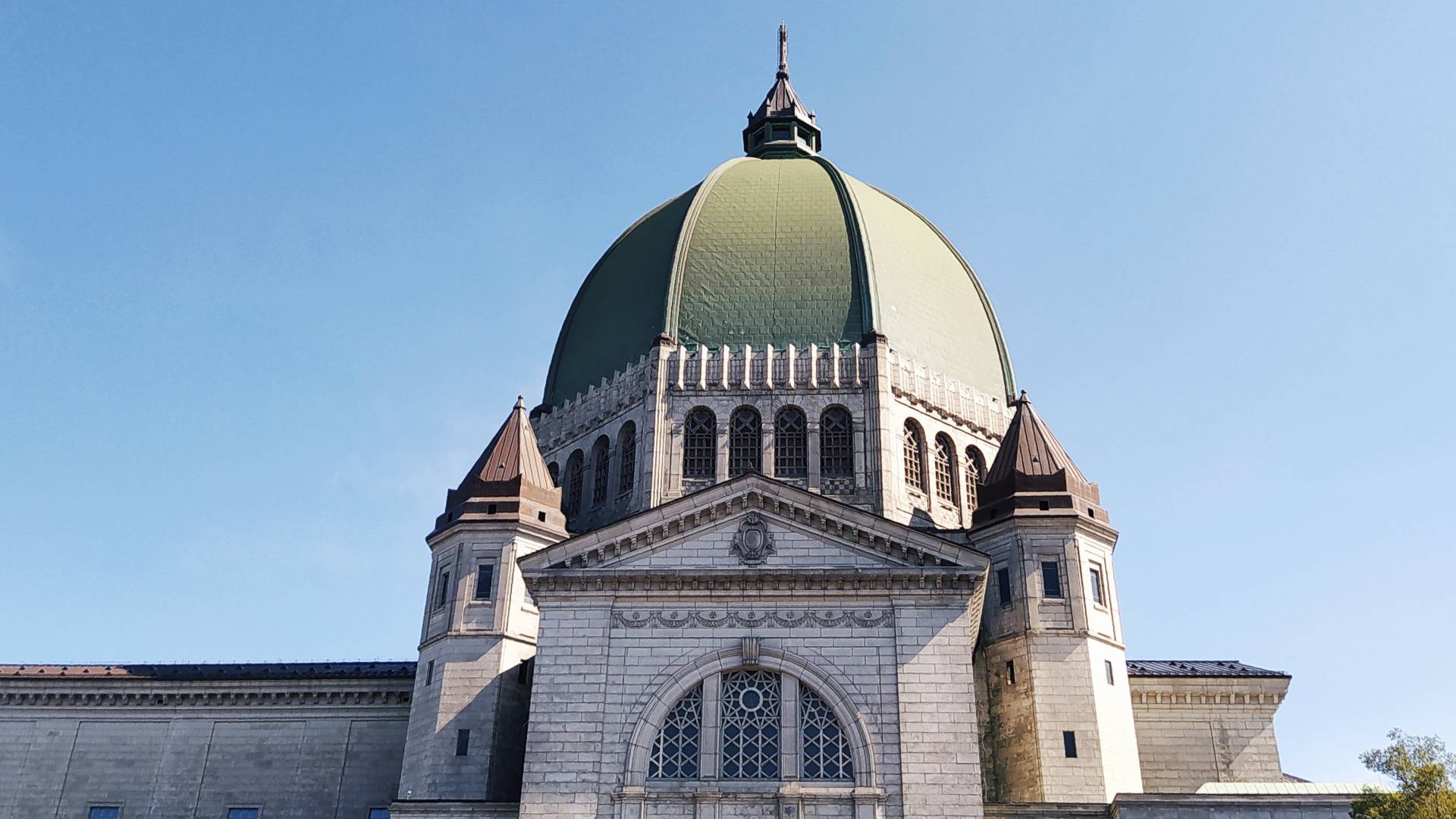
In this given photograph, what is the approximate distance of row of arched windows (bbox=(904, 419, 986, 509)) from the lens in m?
46.5

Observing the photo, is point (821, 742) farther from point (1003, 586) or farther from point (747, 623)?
point (1003, 586)

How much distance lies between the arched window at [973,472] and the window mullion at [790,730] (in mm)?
15501

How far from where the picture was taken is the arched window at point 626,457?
4694cm

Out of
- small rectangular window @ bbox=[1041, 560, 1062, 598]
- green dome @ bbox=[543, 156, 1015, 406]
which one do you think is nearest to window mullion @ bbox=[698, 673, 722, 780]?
small rectangular window @ bbox=[1041, 560, 1062, 598]

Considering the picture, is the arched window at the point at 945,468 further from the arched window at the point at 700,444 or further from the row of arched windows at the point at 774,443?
the arched window at the point at 700,444

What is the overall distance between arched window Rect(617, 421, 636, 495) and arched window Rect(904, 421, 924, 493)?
935 centimetres

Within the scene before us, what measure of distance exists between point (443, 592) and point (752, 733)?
1261 cm

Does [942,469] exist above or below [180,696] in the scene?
above

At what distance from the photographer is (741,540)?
35219mm

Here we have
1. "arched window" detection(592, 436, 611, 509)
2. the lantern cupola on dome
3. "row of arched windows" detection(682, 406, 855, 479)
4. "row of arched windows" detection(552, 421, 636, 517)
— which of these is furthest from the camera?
the lantern cupola on dome

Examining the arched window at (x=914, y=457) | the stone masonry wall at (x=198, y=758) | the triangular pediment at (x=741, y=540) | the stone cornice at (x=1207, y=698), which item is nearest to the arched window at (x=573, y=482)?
the stone masonry wall at (x=198, y=758)

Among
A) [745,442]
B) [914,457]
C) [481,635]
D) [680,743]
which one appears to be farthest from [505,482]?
[914,457]

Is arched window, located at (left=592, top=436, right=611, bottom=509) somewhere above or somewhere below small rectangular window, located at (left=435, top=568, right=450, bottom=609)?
above

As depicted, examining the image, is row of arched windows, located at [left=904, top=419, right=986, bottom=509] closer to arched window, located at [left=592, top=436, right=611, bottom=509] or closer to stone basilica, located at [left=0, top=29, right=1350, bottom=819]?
stone basilica, located at [left=0, top=29, right=1350, bottom=819]
